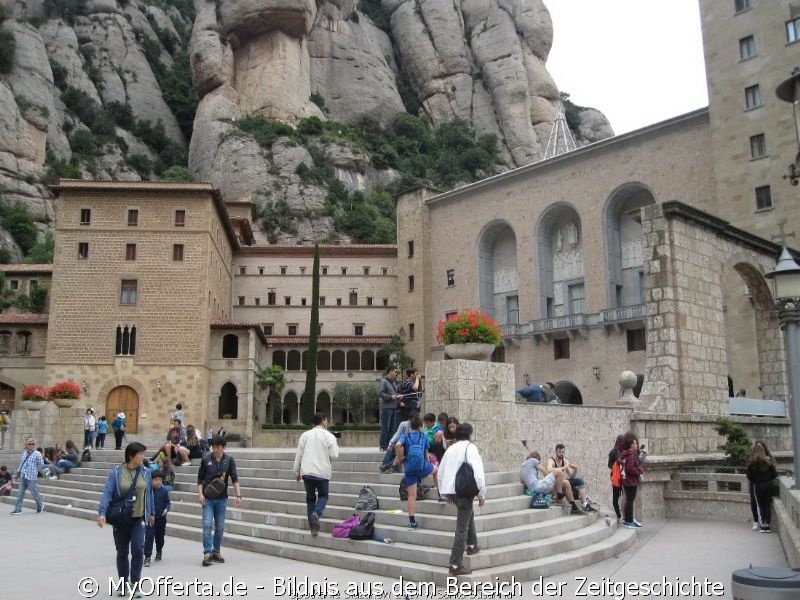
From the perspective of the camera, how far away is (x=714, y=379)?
16.0m

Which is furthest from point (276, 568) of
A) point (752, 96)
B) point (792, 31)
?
point (792, 31)

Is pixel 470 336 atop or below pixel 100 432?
atop

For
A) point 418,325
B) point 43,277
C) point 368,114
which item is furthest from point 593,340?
point 368,114

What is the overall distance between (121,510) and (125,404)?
31509 millimetres

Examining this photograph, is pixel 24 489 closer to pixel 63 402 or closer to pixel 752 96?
pixel 63 402

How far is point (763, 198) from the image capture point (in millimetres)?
29000

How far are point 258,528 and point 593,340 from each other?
1129 inches

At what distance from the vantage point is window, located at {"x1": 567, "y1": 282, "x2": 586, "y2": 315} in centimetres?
3900

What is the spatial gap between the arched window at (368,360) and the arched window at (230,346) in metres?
11.4

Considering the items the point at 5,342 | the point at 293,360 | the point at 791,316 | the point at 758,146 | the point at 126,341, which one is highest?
the point at 758,146

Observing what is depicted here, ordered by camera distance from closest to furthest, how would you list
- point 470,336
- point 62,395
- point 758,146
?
point 470,336 → point 62,395 → point 758,146

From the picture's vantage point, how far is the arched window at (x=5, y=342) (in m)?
39.6

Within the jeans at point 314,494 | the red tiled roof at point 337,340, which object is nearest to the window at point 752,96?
the red tiled roof at point 337,340

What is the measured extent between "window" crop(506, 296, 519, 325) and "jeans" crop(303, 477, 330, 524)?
3348cm
